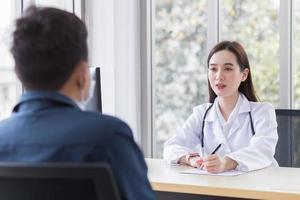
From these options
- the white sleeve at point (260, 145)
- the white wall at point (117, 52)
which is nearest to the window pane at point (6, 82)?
the white wall at point (117, 52)

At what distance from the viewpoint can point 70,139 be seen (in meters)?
0.90

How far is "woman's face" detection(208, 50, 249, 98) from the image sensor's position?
247cm

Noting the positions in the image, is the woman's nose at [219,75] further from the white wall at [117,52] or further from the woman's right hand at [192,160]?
the white wall at [117,52]

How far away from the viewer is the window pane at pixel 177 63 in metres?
3.45

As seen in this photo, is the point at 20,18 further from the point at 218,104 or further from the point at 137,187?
the point at 218,104

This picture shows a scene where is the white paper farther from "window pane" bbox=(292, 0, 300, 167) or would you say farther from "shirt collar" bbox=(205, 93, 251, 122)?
"window pane" bbox=(292, 0, 300, 167)

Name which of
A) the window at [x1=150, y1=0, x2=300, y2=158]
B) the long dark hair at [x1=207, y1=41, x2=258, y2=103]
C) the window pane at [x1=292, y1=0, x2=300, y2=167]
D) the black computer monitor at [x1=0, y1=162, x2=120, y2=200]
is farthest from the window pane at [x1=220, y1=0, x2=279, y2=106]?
the black computer monitor at [x1=0, y1=162, x2=120, y2=200]

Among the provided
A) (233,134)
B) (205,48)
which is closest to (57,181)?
(233,134)

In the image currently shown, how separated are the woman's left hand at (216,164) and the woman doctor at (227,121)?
161 millimetres

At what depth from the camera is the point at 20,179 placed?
2.73 feet

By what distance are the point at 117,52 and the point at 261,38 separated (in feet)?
3.09

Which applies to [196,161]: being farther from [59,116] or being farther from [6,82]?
[59,116]

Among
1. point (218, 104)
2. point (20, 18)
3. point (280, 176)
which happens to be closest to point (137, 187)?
point (20, 18)

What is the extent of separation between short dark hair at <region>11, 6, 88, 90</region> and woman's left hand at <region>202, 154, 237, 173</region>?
3.89ft
